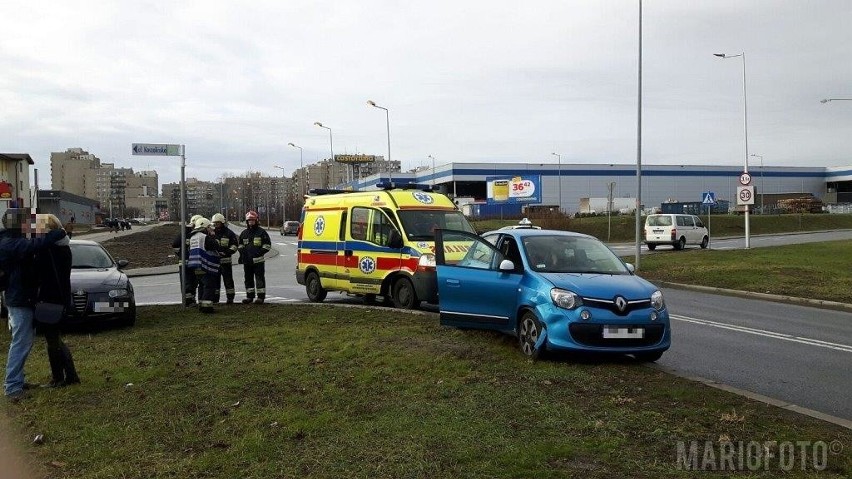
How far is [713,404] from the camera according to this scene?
18.8ft

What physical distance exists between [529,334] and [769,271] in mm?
14821

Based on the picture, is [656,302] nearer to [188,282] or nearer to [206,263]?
[206,263]

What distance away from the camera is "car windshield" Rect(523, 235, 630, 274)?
8211mm

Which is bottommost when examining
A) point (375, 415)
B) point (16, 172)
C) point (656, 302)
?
point (375, 415)

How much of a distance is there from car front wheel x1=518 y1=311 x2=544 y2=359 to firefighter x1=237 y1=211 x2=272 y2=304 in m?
6.88

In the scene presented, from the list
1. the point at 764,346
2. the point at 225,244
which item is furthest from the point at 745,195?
the point at 225,244

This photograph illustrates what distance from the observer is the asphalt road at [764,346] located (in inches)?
277

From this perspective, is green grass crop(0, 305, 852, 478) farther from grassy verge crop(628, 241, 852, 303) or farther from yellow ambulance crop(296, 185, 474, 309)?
grassy verge crop(628, 241, 852, 303)

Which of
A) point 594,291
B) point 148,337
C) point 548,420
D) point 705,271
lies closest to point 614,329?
point 594,291

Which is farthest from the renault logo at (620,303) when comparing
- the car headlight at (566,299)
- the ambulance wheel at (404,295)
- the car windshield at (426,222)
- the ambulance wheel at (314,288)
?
the ambulance wheel at (314,288)

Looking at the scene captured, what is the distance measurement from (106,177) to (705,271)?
185 metres

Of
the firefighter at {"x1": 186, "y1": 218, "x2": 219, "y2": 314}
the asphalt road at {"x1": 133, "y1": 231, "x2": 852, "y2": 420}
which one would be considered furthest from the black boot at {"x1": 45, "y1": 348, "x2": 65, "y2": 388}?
the asphalt road at {"x1": 133, "y1": 231, "x2": 852, "y2": 420}

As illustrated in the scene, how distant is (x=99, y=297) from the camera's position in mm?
10109

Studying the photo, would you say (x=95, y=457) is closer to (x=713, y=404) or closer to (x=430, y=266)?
(x=713, y=404)
